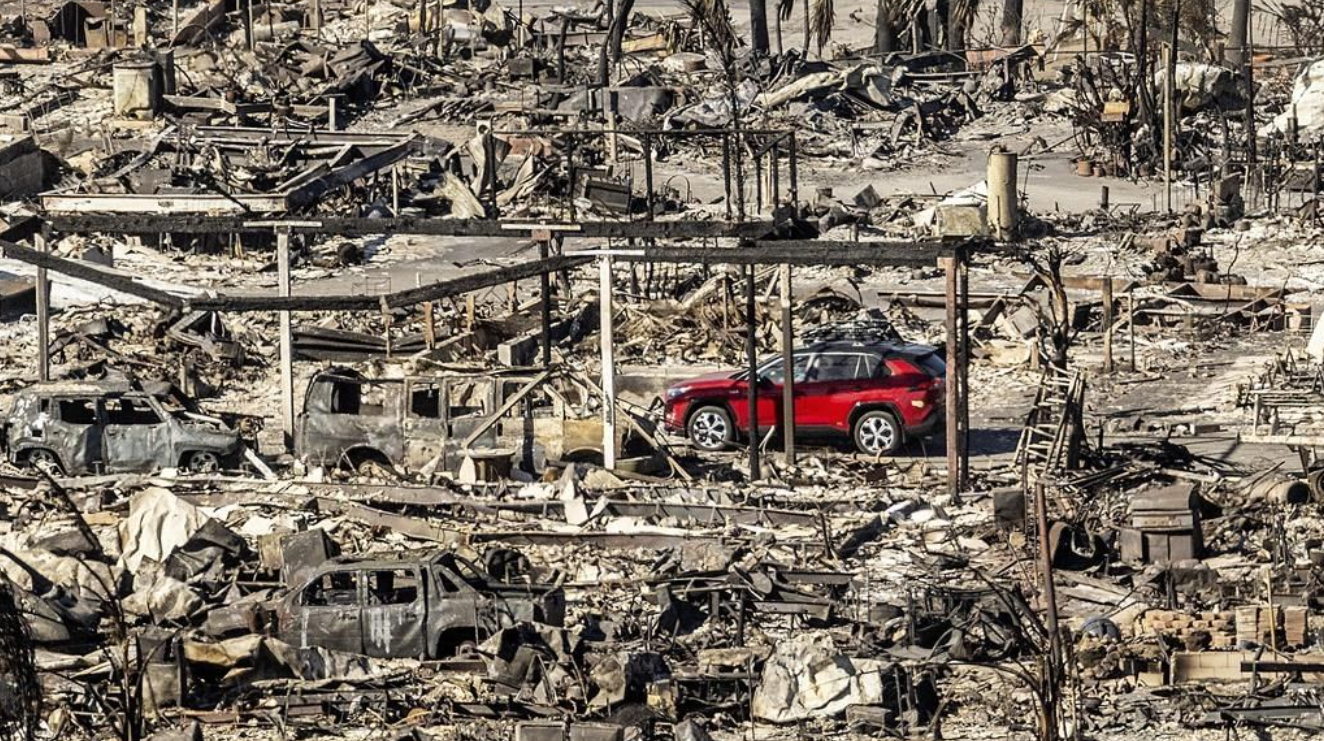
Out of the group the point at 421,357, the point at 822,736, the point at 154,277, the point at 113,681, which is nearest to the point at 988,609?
the point at 822,736

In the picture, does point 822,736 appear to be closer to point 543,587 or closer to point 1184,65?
point 543,587

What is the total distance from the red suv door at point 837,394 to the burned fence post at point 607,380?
250 cm

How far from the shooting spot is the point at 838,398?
29.4m

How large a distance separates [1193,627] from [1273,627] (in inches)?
25.0

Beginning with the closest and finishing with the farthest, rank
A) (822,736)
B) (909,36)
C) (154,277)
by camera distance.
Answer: (822,736) → (154,277) → (909,36)

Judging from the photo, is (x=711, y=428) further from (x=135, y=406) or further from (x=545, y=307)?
(x=135, y=406)

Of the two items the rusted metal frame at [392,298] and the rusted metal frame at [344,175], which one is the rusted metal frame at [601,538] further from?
the rusted metal frame at [344,175]

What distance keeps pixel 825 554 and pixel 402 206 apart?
20.5 metres

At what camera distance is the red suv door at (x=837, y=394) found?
2936 cm

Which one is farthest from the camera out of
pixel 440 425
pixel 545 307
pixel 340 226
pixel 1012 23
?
pixel 1012 23

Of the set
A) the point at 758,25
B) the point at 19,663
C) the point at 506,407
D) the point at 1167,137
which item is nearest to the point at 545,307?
the point at 506,407

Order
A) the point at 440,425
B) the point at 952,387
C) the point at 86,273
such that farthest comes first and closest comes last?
the point at 86,273, the point at 440,425, the point at 952,387

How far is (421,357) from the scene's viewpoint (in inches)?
1195

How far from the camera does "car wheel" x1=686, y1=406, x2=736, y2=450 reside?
97.7 feet
